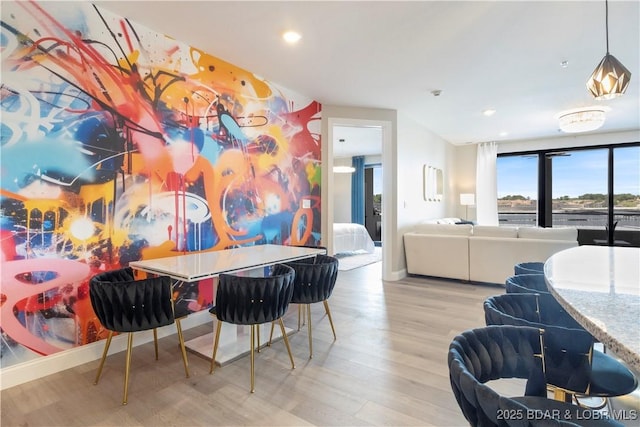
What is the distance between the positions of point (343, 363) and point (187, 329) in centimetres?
160

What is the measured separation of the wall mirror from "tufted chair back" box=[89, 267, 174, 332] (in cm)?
531

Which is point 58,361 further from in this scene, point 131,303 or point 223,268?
point 223,268

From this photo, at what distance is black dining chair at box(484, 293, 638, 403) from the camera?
1042mm

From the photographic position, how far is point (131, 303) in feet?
6.83

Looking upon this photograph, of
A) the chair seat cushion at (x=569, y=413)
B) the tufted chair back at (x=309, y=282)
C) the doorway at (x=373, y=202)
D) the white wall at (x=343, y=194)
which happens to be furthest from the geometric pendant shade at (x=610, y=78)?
the white wall at (x=343, y=194)

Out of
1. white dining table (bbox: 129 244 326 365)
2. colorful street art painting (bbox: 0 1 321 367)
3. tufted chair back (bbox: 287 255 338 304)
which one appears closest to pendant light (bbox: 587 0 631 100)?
tufted chair back (bbox: 287 255 338 304)

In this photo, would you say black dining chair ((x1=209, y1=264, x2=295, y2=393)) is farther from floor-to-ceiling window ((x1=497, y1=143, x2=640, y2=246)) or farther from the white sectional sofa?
floor-to-ceiling window ((x1=497, y1=143, x2=640, y2=246))

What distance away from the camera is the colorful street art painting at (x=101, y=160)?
2238mm

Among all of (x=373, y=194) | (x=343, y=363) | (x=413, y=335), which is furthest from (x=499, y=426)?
(x=373, y=194)

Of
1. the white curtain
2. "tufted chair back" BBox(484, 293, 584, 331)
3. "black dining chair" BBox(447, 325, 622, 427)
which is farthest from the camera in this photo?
the white curtain

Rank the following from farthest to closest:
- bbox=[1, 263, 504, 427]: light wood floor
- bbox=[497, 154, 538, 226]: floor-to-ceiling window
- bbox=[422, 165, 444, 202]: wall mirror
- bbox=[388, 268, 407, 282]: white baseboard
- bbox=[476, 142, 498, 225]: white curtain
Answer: bbox=[476, 142, 498, 225]: white curtain → bbox=[497, 154, 538, 226]: floor-to-ceiling window → bbox=[422, 165, 444, 202]: wall mirror → bbox=[388, 268, 407, 282]: white baseboard → bbox=[1, 263, 504, 427]: light wood floor

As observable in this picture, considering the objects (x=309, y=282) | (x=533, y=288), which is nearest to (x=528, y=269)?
(x=533, y=288)

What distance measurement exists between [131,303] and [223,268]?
588 millimetres

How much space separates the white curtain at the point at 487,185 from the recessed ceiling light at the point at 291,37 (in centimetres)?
650
